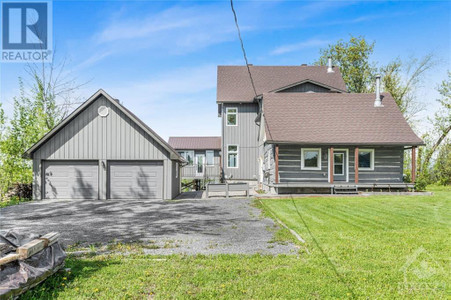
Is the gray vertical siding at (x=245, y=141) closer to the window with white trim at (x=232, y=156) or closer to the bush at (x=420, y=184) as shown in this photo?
the window with white trim at (x=232, y=156)

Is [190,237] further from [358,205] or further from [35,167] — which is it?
[35,167]

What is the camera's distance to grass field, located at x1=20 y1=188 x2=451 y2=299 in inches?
173

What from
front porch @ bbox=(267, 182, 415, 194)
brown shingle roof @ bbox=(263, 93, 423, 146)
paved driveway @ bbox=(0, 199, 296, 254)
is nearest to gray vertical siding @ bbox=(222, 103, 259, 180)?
brown shingle roof @ bbox=(263, 93, 423, 146)

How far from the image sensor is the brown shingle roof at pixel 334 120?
1809cm

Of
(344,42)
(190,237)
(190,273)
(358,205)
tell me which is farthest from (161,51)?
(344,42)

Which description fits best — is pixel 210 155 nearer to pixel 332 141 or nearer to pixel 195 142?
pixel 195 142

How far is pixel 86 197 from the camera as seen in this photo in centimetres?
1670

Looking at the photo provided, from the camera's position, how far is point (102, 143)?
16.9 metres

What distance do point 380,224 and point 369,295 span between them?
5.55 meters

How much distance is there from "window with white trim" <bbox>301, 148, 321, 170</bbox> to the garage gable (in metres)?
7.25

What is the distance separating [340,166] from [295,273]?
15.1m
